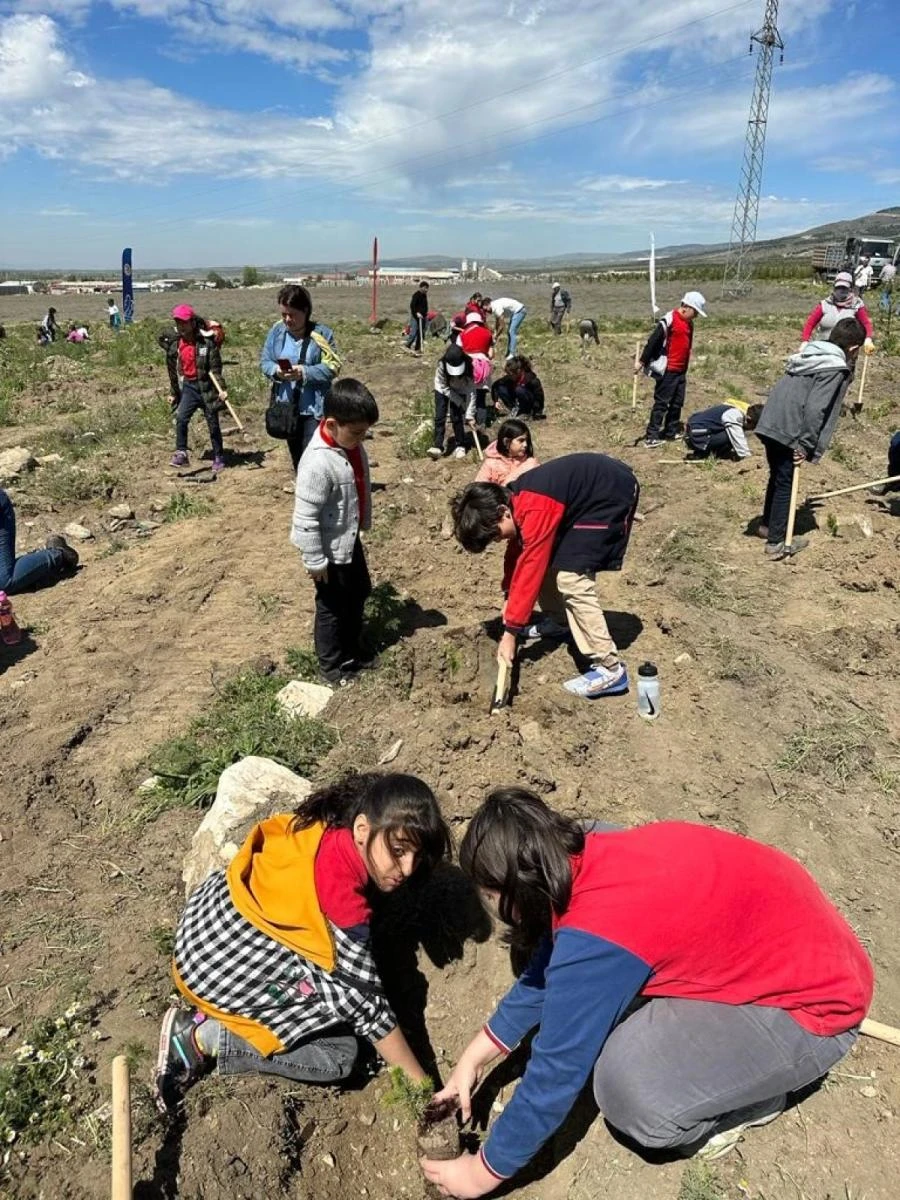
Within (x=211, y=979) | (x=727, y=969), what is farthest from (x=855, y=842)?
(x=211, y=979)

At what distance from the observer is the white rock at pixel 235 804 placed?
3.19 metres

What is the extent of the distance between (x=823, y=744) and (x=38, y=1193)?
3.72m

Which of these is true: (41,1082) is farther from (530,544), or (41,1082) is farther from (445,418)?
(445,418)

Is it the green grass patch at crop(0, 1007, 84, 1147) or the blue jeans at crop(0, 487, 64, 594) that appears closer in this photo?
the green grass patch at crop(0, 1007, 84, 1147)

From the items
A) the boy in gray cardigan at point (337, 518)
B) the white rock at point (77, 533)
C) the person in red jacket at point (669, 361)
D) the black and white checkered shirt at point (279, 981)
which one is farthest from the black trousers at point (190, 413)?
the black and white checkered shirt at point (279, 981)

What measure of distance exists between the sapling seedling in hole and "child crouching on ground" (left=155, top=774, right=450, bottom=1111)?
0.06 m

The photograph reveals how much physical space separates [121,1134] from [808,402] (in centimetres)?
591

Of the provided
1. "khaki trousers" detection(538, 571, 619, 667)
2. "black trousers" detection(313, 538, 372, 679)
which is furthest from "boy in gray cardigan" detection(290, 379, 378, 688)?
"khaki trousers" detection(538, 571, 619, 667)

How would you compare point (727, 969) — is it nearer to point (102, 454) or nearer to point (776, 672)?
point (776, 672)

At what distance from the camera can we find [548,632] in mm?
5191

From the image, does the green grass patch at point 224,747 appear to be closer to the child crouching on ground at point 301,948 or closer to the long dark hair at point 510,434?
the child crouching on ground at point 301,948

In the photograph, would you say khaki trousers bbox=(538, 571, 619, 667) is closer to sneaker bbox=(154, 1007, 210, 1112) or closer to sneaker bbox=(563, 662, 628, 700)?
sneaker bbox=(563, 662, 628, 700)

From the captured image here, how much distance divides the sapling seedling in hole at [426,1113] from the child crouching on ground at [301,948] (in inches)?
2.3

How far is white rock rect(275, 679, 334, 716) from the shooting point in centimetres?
424
